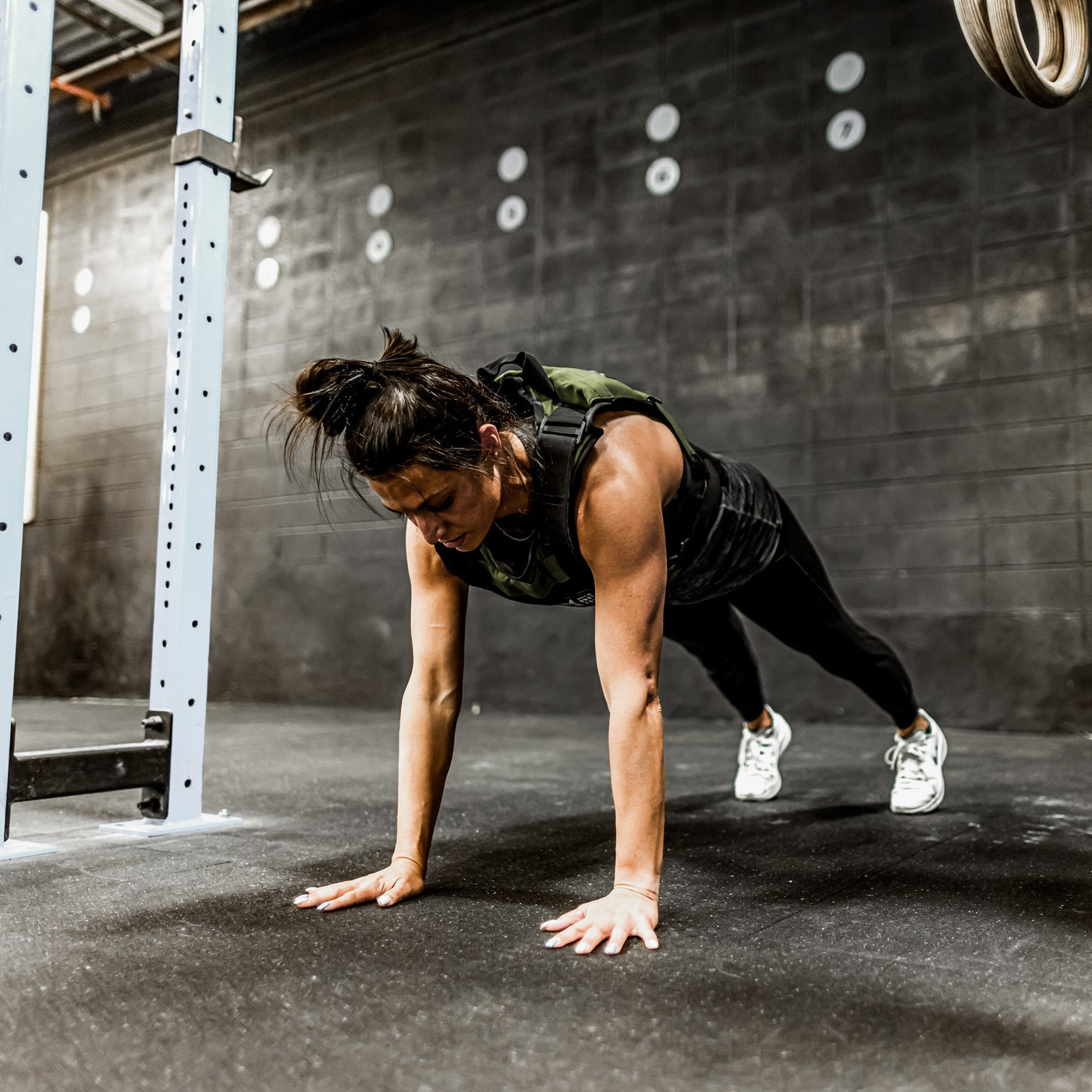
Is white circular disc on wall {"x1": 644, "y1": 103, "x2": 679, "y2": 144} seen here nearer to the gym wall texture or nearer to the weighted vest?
the gym wall texture

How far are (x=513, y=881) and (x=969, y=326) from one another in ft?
11.6

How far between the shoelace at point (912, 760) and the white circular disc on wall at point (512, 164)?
4.04 metres

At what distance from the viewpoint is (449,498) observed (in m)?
1.22

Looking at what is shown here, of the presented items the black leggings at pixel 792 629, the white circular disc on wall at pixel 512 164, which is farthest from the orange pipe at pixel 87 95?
the black leggings at pixel 792 629

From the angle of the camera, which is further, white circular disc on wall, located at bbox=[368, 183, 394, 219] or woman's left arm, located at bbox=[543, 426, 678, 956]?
white circular disc on wall, located at bbox=[368, 183, 394, 219]

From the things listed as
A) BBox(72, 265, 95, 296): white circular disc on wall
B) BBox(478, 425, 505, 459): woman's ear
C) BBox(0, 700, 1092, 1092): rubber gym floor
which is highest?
BBox(72, 265, 95, 296): white circular disc on wall

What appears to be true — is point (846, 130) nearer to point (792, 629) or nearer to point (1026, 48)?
point (1026, 48)

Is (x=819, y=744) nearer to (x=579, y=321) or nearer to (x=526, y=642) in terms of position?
(x=526, y=642)

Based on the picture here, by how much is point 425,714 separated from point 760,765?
122 cm

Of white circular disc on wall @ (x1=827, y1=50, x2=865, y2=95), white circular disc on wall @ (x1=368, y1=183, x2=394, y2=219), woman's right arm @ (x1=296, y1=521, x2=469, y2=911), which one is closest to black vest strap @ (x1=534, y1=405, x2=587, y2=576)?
woman's right arm @ (x1=296, y1=521, x2=469, y2=911)

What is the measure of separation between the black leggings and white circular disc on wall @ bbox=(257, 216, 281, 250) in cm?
479

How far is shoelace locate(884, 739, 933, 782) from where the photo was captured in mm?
2236

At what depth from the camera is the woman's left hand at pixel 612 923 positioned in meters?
1.19

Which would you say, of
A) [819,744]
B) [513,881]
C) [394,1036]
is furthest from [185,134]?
[819,744]
